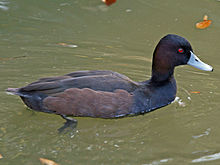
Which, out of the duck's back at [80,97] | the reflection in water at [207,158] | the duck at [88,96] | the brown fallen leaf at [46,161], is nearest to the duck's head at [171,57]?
the duck at [88,96]

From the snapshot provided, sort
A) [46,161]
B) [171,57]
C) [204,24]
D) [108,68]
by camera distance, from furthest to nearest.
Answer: [204,24] → [108,68] → [171,57] → [46,161]

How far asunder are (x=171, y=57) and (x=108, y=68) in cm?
169

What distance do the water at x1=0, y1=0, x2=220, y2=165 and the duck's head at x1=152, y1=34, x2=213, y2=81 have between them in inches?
21.2

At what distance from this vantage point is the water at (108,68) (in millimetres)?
4770

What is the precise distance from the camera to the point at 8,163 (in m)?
4.40

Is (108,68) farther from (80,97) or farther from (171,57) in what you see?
(80,97)

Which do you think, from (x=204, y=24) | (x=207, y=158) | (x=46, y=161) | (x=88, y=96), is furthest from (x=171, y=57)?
(x=204, y=24)

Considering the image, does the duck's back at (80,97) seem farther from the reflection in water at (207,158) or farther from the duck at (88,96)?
the reflection in water at (207,158)

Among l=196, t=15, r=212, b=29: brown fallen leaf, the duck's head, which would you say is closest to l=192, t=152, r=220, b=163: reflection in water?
the duck's head

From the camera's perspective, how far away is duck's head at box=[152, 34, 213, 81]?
6.10 metres

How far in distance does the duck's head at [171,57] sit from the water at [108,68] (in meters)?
0.54

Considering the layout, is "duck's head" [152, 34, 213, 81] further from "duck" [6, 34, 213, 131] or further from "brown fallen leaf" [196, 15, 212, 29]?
"brown fallen leaf" [196, 15, 212, 29]

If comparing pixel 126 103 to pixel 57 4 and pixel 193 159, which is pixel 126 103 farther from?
pixel 57 4

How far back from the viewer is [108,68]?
7539mm
